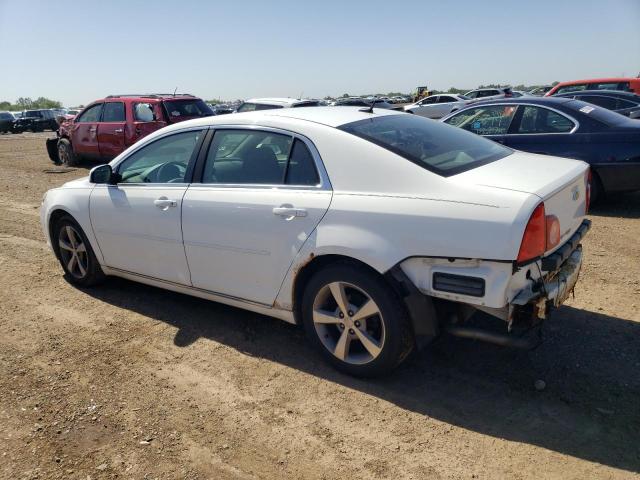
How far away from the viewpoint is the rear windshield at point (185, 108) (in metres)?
11.5

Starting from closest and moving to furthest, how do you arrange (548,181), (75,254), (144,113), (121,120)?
(548,181)
(75,254)
(144,113)
(121,120)

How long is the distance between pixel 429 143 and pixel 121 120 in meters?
10.2

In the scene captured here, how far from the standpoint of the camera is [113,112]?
12.1 meters

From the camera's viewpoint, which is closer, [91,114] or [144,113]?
[144,113]

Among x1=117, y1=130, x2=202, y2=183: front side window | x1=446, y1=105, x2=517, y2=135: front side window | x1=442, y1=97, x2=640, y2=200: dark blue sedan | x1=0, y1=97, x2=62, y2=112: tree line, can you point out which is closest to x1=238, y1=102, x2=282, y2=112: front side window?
x1=446, y1=105, x2=517, y2=135: front side window

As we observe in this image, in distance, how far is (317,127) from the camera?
3346mm

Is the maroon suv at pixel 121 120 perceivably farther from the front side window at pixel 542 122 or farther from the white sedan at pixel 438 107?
the white sedan at pixel 438 107

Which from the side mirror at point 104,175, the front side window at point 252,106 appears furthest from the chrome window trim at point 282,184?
the front side window at point 252,106

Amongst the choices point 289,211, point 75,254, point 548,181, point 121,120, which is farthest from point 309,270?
point 121,120

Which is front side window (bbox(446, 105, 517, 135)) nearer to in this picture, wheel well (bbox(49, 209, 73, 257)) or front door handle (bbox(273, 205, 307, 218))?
front door handle (bbox(273, 205, 307, 218))

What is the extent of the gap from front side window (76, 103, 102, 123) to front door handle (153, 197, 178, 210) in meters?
9.85

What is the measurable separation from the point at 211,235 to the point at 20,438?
1.63 meters

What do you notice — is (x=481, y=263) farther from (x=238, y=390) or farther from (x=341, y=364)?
(x=238, y=390)

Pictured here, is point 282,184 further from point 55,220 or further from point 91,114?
point 91,114
